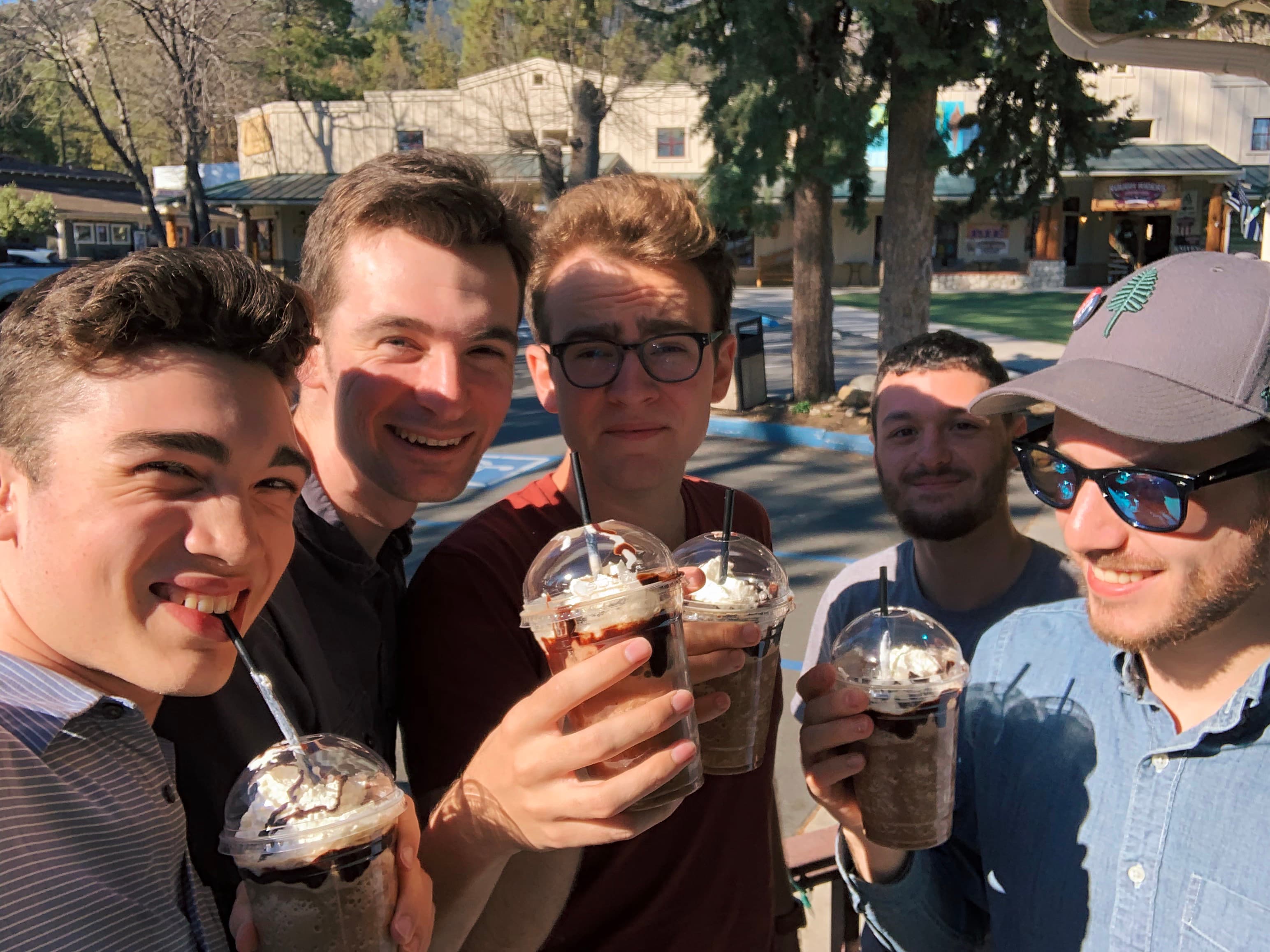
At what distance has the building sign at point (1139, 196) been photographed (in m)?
36.6

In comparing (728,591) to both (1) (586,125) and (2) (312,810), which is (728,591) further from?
(1) (586,125)

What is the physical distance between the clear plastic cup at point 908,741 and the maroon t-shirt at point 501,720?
0.32 meters

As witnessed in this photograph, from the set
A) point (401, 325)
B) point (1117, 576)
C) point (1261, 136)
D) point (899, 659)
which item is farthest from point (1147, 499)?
point (1261, 136)

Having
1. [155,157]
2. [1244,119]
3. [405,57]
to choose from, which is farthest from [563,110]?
[155,157]

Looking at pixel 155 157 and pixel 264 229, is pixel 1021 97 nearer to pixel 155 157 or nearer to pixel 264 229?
pixel 264 229

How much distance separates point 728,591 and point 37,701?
1133 mm

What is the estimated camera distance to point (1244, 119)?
38.5 metres

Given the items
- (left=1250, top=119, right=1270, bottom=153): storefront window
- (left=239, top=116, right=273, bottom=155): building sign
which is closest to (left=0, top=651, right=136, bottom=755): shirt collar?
(left=239, top=116, right=273, bottom=155): building sign

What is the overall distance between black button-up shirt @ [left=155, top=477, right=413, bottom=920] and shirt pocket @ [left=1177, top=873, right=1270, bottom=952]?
1459mm

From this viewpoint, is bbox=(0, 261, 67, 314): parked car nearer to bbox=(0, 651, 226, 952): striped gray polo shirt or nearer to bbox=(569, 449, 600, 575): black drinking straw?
bbox=(569, 449, 600, 575): black drinking straw

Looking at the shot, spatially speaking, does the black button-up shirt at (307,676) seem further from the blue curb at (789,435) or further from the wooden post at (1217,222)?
the wooden post at (1217,222)

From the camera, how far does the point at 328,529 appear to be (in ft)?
6.60

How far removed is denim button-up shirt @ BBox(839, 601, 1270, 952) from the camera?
1.64m

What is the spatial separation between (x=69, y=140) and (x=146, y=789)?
73469mm
